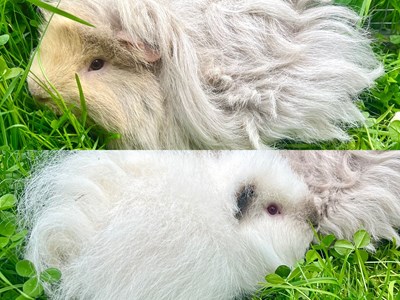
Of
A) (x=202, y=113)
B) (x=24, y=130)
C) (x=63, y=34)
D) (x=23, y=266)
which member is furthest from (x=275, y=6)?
(x=23, y=266)

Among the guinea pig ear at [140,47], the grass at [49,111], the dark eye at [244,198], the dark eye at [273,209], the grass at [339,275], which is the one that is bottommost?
the grass at [339,275]

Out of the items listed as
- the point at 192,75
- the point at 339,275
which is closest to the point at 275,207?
the point at 339,275

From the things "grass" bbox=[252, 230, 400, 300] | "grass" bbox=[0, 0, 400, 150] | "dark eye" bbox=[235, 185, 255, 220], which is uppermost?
"grass" bbox=[0, 0, 400, 150]

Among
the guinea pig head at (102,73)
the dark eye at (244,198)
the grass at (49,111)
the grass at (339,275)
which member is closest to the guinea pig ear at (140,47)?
the guinea pig head at (102,73)

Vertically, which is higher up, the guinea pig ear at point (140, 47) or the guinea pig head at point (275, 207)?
the guinea pig ear at point (140, 47)

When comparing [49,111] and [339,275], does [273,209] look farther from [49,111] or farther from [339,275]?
[49,111]

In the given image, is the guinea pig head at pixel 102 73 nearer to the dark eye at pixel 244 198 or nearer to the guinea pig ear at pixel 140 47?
the guinea pig ear at pixel 140 47

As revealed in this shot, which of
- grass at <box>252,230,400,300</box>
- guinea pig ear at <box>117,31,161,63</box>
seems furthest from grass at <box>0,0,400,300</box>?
guinea pig ear at <box>117,31,161,63</box>

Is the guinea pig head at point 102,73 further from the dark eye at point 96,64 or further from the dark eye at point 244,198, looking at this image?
the dark eye at point 244,198

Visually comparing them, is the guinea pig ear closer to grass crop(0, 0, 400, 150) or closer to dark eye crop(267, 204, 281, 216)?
grass crop(0, 0, 400, 150)
